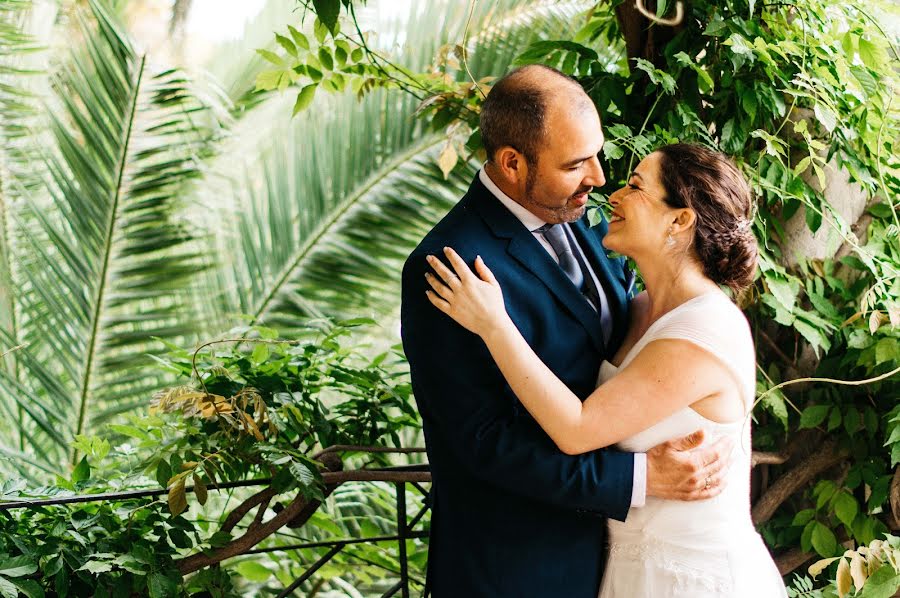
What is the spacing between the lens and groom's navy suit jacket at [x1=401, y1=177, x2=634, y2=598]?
1.59 meters

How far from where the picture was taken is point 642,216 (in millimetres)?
1742

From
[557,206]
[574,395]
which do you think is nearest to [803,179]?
[557,206]

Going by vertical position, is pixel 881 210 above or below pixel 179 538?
above

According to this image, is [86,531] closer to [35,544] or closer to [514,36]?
[35,544]

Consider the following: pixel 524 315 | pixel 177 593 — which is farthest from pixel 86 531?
pixel 524 315

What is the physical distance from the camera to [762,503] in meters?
2.41

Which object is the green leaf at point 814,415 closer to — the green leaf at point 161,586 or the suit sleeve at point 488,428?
the suit sleeve at point 488,428

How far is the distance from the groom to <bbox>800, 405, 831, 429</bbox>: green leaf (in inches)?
26.8

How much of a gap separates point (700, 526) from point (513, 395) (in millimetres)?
423

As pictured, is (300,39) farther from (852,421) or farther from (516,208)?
(852,421)

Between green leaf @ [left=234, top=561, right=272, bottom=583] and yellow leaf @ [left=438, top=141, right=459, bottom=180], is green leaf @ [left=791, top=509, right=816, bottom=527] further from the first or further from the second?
green leaf @ [left=234, top=561, right=272, bottom=583]

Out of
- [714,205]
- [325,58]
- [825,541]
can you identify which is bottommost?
[825,541]

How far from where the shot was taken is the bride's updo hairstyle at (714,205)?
1.71m

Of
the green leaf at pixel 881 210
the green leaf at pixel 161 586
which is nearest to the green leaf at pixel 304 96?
the green leaf at pixel 161 586
